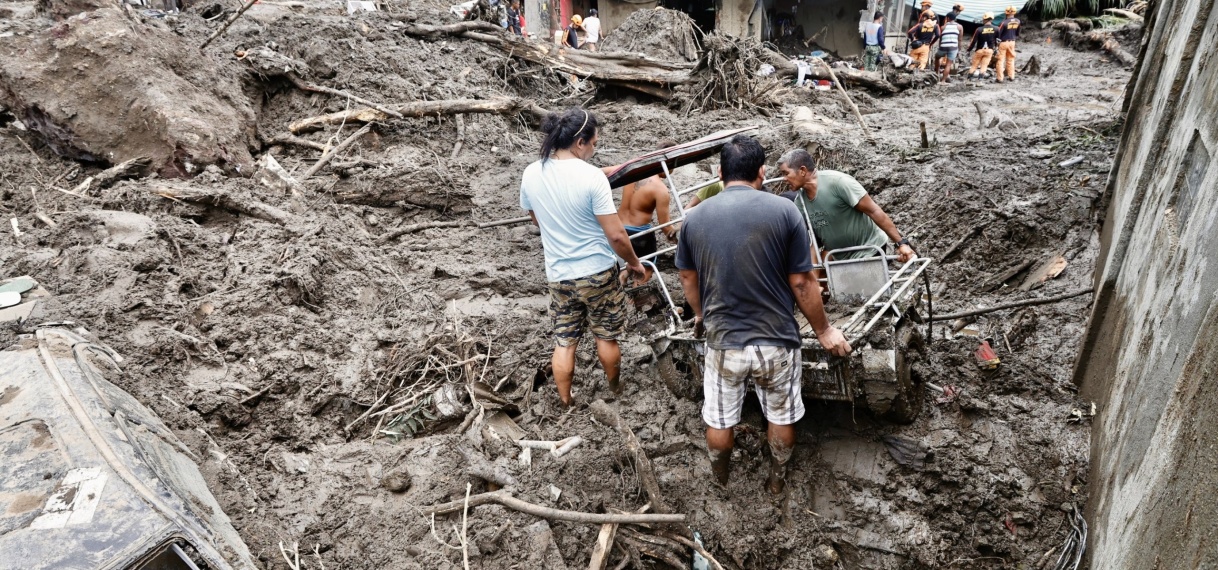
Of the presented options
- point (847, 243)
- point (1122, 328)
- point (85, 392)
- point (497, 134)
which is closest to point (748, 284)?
point (847, 243)

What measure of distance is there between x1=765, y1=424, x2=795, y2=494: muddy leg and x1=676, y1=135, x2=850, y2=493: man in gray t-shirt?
0.06 m

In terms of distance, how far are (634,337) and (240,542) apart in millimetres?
2968

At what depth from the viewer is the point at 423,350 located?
174 inches

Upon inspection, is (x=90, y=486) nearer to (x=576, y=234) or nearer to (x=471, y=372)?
(x=471, y=372)

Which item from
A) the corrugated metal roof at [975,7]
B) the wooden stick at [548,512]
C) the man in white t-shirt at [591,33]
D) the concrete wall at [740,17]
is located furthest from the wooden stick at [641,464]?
the concrete wall at [740,17]

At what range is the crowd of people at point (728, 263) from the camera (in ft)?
10.0

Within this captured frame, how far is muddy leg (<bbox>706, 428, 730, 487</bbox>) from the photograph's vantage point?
11.2ft

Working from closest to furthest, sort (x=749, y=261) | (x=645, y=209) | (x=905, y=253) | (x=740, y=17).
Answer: (x=749, y=261) → (x=905, y=253) → (x=645, y=209) → (x=740, y=17)

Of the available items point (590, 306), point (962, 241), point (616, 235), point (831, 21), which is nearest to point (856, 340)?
point (616, 235)

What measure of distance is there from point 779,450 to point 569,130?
2137 millimetres

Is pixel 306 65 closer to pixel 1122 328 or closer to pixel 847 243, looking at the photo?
pixel 847 243

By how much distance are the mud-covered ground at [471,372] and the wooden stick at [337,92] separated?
28.1 inches

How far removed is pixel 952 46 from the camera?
1405cm

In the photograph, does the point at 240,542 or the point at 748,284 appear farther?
the point at 748,284
